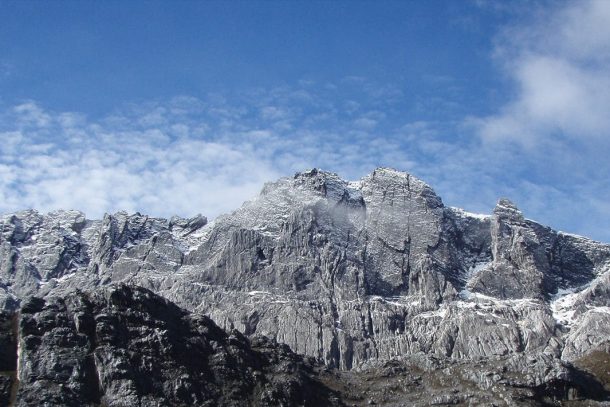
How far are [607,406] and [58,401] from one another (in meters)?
126

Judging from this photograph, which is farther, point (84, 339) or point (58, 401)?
point (84, 339)

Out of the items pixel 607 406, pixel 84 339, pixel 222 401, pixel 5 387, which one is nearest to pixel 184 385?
pixel 222 401

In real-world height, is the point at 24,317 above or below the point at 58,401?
above

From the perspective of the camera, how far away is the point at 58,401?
177875 millimetres

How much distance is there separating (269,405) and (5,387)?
59.5 meters

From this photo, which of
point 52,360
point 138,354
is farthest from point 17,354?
point 138,354

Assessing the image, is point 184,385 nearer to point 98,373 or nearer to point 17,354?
point 98,373

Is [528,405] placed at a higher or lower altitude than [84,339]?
lower

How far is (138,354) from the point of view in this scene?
7849 inches

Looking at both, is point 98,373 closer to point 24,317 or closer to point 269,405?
point 24,317

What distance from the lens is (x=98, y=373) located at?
189 m

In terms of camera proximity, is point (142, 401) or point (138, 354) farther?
point (138, 354)

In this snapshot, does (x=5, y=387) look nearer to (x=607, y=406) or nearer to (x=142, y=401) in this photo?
(x=142, y=401)

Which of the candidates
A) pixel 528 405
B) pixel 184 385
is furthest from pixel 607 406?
pixel 184 385
